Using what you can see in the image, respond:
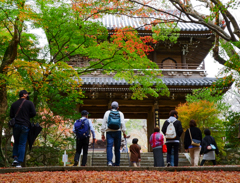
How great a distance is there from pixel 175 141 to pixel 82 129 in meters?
2.52

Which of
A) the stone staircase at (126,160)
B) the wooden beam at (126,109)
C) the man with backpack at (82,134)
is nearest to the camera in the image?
the man with backpack at (82,134)

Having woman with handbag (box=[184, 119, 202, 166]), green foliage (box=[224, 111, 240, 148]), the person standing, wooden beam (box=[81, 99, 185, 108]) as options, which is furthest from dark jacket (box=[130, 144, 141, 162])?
wooden beam (box=[81, 99, 185, 108])

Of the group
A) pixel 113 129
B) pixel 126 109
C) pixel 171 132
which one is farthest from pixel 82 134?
pixel 126 109

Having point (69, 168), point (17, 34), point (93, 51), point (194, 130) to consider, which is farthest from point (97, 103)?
point (69, 168)

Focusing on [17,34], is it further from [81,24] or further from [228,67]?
[228,67]

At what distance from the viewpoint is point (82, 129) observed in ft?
21.3

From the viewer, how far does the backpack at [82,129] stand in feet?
21.2

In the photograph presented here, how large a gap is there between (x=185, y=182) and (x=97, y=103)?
1201 centimetres

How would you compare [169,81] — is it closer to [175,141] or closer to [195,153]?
[195,153]

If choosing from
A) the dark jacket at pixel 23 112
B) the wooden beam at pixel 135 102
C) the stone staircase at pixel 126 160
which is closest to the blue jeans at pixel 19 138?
the dark jacket at pixel 23 112

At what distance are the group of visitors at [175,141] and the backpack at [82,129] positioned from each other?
2.07 meters

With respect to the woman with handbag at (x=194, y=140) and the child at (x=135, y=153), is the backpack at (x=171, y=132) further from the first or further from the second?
the child at (x=135, y=153)

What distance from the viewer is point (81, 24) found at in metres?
8.06

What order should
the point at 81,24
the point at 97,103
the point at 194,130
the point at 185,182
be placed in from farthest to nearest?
the point at 97,103
the point at 81,24
the point at 194,130
the point at 185,182
